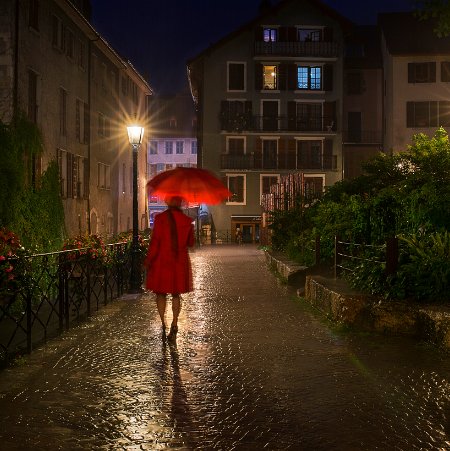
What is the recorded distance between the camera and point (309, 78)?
183 ft

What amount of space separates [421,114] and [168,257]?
1710 inches

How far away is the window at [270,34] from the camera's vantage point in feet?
181

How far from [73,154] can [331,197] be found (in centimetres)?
1429

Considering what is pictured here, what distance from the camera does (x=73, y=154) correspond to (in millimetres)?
30969

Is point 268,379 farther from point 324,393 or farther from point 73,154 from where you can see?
point 73,154

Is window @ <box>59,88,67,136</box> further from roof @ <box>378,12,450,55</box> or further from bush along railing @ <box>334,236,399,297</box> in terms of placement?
roof @ <box>378,12,450,55</box>

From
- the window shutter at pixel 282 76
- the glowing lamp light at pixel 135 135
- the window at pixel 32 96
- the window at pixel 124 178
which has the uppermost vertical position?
the window shutter at pixel 282 76

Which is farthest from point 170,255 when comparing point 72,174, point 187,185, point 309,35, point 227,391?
point 309,35

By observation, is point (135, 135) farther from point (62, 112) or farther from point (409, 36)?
point (409, 36)

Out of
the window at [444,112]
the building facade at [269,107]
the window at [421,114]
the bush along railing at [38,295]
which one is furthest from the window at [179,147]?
the bush along railing at [38,295]

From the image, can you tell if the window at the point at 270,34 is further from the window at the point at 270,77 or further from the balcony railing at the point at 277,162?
the balcony railing at the point at 277,162

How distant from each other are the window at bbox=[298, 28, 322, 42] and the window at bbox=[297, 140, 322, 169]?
25.4 ft

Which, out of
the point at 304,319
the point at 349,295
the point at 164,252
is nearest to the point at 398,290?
the point at 349,295

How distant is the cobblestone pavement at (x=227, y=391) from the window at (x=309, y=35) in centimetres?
4728
